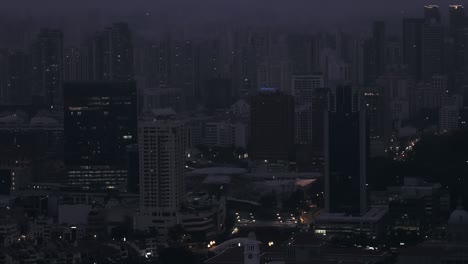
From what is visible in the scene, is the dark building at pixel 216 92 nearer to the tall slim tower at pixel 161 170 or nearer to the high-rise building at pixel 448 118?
the high-rise building at pixel 448 118

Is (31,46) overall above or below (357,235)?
above

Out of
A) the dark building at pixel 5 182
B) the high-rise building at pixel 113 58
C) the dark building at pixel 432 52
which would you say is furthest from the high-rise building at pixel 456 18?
the dark building at pixel 5 182

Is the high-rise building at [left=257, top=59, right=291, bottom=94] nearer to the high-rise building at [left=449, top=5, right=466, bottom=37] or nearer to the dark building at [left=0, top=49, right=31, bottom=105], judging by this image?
the high-rise building at [left=449, top=5, right=466, bottom=37]

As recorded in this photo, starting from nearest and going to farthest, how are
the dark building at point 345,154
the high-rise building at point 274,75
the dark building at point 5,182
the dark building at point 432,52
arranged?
1. the dark building at point 345,154
2. the dark building at point 5,182
3. the high-rise building at point 274,75
4. the dark building at point 432,52

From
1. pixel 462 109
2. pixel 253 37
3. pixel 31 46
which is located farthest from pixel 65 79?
pixel 462 109

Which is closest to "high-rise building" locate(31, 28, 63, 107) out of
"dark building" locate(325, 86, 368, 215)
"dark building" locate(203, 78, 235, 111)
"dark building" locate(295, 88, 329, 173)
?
"dark building" locate(203, 78, 235, 111)

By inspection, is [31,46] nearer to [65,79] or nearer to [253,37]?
[65,79]
